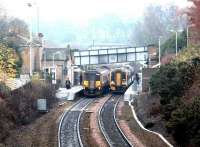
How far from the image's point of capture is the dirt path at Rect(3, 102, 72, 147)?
1003 inches

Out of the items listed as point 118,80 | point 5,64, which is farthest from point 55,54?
point 5,64

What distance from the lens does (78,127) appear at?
30.7 meters

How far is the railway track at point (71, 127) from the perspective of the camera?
2558cm

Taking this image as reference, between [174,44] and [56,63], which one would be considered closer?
[56,63]

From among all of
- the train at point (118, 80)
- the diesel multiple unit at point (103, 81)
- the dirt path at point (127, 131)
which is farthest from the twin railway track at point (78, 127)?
the train at point (118, 80)

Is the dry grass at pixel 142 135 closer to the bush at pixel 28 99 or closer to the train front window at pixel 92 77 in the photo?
the bush at pixel 28 99

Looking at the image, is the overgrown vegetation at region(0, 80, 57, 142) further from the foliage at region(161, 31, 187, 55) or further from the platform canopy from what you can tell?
the foliage at region(161, 31, 187, 55)

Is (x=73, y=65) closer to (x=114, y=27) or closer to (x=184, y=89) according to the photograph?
(x=184, y=89)

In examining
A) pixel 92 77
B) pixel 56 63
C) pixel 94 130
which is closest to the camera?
pixel 94 130

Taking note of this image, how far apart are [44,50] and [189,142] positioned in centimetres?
4231

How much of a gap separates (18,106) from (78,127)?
453 cm

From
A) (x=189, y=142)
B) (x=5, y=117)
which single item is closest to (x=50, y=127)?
(x=5, y=117)

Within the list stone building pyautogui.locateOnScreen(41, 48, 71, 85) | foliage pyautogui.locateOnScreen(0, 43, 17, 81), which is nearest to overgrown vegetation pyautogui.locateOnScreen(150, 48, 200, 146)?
foliage pyautogui.locateOnScreen(0, 43, 17, 81)

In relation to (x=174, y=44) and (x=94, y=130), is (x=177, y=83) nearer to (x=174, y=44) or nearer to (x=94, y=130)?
(x=94, y=130)
